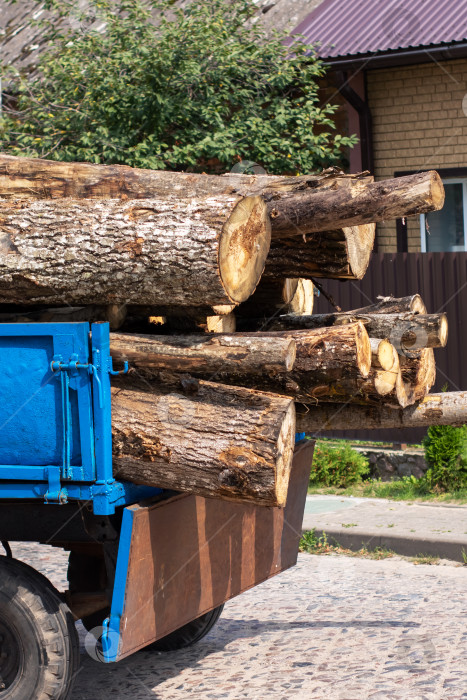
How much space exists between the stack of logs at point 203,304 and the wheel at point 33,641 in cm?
63

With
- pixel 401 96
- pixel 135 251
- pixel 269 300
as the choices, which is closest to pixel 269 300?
pixel 269 300

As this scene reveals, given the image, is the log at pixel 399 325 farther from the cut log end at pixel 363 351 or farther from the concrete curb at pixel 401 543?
the concrete curb at pixel 401 543

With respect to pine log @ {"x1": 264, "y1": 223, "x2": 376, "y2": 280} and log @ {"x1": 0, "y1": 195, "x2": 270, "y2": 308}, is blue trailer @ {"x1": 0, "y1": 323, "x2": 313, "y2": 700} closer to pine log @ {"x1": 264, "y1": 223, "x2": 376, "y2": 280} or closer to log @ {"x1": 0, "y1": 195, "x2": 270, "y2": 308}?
log @ {"x1": 0, "y1": 195, "x2": 270, "y2": 308}

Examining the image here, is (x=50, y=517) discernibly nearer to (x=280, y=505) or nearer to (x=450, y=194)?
(x=280, y=505)

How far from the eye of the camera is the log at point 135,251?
14.5ft

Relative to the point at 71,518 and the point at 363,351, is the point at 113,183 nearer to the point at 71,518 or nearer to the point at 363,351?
the point at 363,351

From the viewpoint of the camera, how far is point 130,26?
39.8 feet

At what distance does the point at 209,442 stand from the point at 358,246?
5.83 feet

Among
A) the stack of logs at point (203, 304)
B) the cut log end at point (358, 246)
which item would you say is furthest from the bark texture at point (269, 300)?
the cut log end at point (358, 246)

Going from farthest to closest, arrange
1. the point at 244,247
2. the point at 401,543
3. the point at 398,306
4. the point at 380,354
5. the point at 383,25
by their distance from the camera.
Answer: the point at 383,25 → the point at 401,543 → the point at 398,306 → the point at 380,354 → the point at 244,247

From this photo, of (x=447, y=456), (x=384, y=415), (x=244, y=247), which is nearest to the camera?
(x=244, y=247)

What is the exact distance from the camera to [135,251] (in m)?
4.49

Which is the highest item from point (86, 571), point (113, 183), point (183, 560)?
point (113, 183)

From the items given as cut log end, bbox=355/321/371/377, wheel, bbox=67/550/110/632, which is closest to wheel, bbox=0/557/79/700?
wheel, bbox=67/550/110/632
